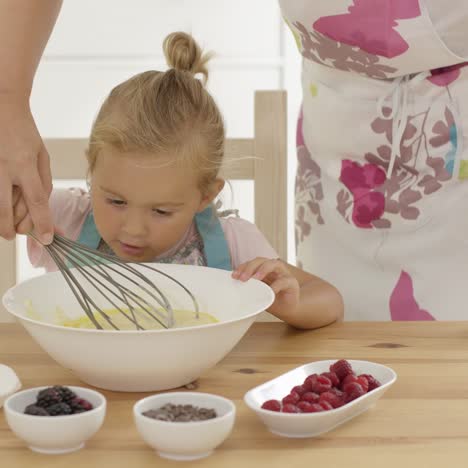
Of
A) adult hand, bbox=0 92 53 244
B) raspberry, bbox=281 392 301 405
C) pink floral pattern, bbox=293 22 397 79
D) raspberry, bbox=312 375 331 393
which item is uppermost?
pink floral pattern, bbox=293 22 397 79

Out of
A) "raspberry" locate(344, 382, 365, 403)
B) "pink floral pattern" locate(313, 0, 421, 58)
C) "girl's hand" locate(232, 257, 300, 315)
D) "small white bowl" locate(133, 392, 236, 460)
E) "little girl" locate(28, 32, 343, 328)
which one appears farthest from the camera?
"pink floral pattern" locate(313, 0, 421, 58)

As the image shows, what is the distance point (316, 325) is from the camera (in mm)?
1127

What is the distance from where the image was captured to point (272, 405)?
75 centimetres

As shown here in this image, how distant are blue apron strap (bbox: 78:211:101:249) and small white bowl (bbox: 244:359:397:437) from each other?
0.61m

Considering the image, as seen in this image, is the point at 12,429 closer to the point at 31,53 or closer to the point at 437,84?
the point at 31,53

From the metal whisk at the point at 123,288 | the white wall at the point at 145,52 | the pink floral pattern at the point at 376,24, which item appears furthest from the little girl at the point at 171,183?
the white wall at the point at 145,52

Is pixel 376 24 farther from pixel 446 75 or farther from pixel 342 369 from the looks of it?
pixel 342 369

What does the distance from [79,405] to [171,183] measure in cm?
54

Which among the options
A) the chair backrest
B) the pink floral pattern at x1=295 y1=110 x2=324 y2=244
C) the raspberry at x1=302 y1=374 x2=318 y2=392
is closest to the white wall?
the pink floral pattern at x1=295 y1=110 x2=324 y2=244

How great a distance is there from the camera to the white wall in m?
3.35

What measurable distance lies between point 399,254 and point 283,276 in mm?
366

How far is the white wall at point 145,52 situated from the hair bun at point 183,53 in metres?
1.97

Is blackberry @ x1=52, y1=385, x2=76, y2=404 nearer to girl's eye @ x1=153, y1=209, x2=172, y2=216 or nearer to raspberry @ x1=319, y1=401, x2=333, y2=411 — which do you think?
raspberry @ x1=319, y1=401, x2=333, y2=411

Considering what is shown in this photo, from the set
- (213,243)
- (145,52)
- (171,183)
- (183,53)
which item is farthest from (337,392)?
(145,52)
